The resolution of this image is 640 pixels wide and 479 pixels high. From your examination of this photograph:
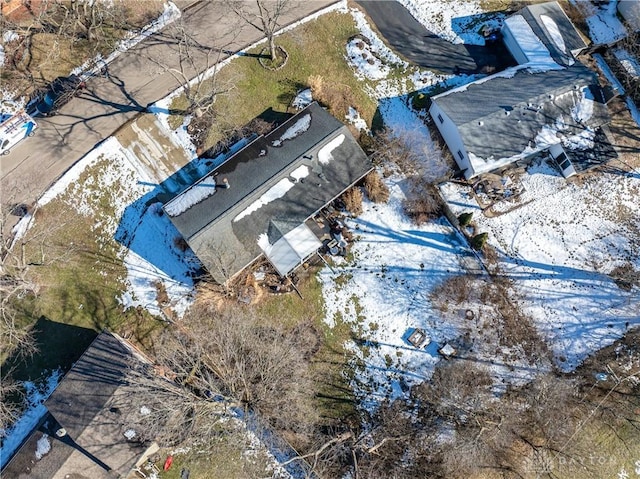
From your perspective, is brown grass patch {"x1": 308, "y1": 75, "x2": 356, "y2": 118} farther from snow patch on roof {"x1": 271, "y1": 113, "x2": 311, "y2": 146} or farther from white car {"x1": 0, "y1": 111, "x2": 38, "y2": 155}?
white car {"x1": 0, "y1": 111, "x2": 38, "y2": 155}

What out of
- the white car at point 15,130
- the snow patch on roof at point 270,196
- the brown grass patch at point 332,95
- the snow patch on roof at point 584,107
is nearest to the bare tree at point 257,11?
the brown grass patch at point 332,95

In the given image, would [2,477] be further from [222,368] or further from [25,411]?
[222,368]

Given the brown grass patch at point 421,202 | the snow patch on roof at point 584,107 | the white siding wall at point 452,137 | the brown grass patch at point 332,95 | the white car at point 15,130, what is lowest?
the snow patch on roof at point 584,107

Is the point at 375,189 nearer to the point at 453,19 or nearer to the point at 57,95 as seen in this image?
the point at 453,19

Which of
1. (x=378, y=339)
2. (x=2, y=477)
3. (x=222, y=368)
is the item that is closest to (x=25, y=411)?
(x=2, y=477)

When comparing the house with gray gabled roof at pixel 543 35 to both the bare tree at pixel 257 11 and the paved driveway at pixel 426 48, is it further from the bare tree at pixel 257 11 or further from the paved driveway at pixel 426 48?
the bare tree at pixel 257 11

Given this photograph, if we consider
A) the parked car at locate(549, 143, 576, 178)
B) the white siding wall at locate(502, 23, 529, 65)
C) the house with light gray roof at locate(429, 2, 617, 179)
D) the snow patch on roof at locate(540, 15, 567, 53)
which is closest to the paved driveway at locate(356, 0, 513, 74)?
the white siding wall at locate(502, 23, 529, 65)

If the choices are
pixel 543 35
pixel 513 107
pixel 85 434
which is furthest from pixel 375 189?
pixel 85 434
